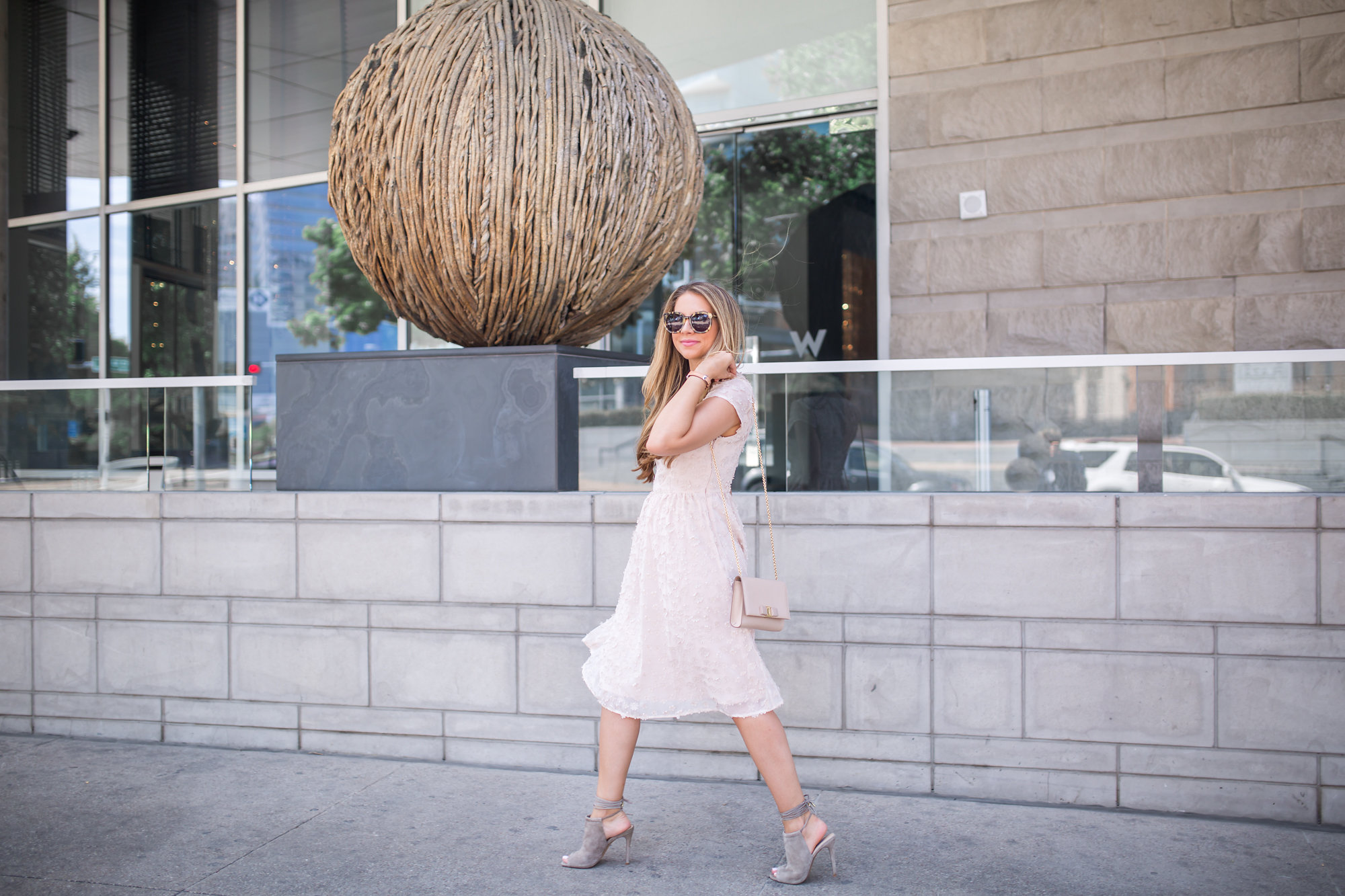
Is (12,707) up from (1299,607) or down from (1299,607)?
down

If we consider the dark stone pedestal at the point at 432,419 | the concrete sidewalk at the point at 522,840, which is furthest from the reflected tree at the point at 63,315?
the concrete sidewalk at the point at 522,840

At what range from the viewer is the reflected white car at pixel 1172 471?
12.1ft

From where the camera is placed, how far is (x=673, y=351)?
10.0ft

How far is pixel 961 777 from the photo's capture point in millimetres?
3697

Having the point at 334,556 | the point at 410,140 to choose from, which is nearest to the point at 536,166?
the point at 410,140

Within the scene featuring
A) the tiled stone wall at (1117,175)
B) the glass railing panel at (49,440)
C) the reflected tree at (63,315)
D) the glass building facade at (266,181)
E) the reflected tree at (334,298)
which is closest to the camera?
the glass railing panel at (49,440)

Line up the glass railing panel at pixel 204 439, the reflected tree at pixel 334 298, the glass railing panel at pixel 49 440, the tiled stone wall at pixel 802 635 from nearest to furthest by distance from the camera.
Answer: the tiled stone wall at pixel 802 635
the glass railing panel at pixel 204 439
the glass railing panel at pixel 49 440
the reflected tree at pixel 334 298

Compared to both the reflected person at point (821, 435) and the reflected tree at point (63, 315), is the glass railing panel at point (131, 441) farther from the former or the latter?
the reflected tree at point (63, 315)

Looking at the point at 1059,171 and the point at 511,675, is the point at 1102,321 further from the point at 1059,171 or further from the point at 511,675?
the point at 511,675

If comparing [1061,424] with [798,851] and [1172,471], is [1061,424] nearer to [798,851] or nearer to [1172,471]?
[1172,471]

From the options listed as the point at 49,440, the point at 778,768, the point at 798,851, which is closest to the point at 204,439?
the point at 49,440

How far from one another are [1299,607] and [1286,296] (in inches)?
110

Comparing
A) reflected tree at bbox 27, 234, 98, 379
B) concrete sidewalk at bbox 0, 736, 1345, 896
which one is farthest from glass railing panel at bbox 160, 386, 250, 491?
reflected tree at bbox 27, 234, 98, 379

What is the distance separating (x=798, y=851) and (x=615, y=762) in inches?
23.8
